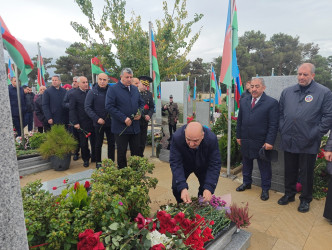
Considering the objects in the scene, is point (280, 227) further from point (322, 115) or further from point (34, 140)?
point (34, 140)

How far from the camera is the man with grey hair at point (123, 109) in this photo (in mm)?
4234

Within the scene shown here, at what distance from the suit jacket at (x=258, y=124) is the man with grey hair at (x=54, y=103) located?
4350 mm

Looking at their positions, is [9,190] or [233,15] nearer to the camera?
[9,190]

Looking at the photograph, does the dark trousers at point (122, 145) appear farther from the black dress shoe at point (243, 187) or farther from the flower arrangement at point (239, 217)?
the flower arrangement at point (239, 217)

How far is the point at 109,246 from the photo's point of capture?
174 centimetres

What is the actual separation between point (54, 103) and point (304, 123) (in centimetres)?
532

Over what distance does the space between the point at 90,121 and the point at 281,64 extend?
149ft

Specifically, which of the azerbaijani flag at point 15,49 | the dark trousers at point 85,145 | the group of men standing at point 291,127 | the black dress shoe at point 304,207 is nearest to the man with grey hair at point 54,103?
the dark trousers at point 85,145

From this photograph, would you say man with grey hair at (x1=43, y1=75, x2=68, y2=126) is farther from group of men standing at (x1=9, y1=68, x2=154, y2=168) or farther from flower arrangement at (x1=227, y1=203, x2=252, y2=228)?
flower arrangement at (x1=227, y1=203, x2=252, y2=228)

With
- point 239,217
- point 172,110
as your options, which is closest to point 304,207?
point 239,217

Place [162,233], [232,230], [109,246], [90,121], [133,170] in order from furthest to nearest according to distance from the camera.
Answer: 1. [90,121]
2. [133,170]
3. [232,230]
4. [162,233]
5. [109,246]

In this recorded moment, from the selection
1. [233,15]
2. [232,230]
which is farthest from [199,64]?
[232,230]

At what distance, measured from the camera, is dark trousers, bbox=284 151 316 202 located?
342 cm

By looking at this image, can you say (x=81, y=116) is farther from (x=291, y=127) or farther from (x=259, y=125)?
(x=291, y=127)
